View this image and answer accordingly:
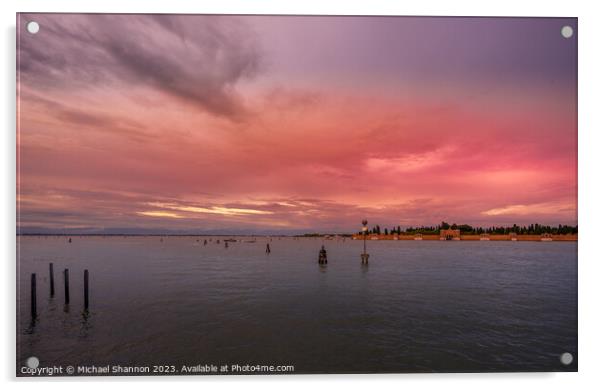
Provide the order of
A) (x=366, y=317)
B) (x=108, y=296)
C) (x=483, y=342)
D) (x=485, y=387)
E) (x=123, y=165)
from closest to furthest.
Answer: (x=485, y=387) → (x=483, y=342) → (x=123, y=165) → (x=366, y=317) → (x=108, y=296)

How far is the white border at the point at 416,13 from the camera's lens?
18.7ft

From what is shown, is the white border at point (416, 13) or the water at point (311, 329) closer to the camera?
the white border at point (416, 13)

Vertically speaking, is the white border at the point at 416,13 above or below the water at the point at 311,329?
above

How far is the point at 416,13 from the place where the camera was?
6.24 m

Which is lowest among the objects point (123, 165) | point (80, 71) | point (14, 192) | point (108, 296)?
point (108, 296)

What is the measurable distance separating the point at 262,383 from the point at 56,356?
483 centimetres

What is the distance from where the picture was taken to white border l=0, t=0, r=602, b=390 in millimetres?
5699

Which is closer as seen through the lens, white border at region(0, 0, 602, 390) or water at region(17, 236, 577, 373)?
white border at region(0, 0, 602, 390)

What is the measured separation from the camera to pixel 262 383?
5.73 metres
